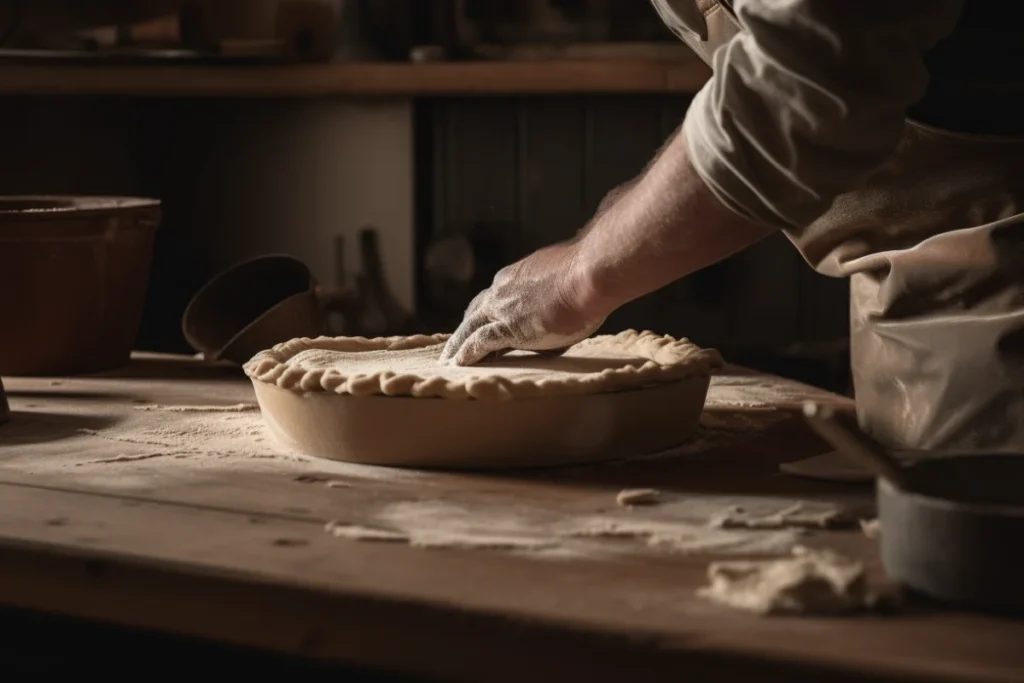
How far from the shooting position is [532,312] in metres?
1.25

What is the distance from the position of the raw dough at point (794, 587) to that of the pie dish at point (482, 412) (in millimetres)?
333

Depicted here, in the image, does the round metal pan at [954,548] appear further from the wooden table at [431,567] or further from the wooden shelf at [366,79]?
the wooden shelf at [366,79]

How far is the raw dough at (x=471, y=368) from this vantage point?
1.12 metres

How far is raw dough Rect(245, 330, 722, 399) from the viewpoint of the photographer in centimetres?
112

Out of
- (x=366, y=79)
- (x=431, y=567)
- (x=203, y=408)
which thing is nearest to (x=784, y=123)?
(x=431, y=567)

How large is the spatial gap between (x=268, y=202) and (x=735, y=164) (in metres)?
2.11

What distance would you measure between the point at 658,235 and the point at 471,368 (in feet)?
0.97

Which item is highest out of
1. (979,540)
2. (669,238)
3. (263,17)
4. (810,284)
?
(263,17)

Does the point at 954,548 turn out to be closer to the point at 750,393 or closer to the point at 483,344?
the point at 483,344

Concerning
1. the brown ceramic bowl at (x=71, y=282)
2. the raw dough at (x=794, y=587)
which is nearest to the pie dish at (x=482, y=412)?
the raw dough at (x=794, y=587)

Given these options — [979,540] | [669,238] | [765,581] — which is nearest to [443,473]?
[669,238]

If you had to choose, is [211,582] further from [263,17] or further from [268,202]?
[268,202]

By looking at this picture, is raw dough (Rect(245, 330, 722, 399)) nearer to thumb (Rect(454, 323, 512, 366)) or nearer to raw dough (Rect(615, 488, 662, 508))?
thumb (Rect(454, 323, 512, 366))

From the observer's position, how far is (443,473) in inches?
45.6
